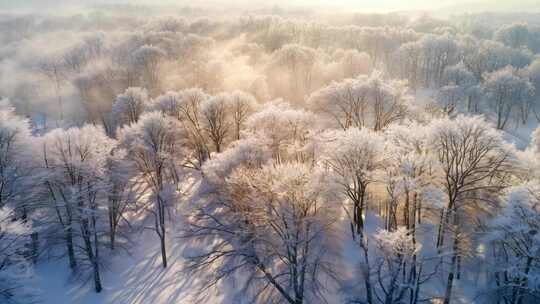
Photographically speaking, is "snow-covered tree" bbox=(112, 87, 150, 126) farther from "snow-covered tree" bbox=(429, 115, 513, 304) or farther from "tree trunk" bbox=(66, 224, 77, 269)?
"snow-covered tree" bbox=(429, 115, 513, 304)

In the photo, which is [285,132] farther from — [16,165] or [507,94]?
[507,94]

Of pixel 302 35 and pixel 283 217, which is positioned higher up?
pixel 302 35

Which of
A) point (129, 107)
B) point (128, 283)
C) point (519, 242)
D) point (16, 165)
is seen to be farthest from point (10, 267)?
point (519, 242)

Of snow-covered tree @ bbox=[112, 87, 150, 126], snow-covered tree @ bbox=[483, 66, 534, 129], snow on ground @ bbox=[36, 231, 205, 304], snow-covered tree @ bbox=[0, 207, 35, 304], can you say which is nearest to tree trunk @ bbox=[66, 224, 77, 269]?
snow on ground @ bbox=[36, 231, 205, 304]

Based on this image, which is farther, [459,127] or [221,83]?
[221,83]

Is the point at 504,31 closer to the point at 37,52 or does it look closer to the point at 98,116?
the point at 98,116

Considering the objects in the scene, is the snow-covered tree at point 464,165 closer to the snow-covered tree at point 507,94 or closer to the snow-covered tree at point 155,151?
the snow-covered tree at point 155,151

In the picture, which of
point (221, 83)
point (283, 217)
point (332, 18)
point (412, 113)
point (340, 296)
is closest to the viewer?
point (283, 217)

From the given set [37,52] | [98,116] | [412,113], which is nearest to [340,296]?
[412,113]

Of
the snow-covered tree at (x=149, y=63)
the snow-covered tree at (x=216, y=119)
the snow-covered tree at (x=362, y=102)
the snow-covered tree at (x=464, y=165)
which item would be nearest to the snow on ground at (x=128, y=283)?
the snow-covered tree at (x=216, y=119)

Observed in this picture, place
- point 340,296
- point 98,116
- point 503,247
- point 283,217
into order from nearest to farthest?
1. point 503,247
2. point 283,217
3. point 340,296
4. point 98,116

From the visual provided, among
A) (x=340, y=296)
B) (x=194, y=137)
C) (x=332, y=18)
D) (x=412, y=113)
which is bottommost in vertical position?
(x=340, y=296)
